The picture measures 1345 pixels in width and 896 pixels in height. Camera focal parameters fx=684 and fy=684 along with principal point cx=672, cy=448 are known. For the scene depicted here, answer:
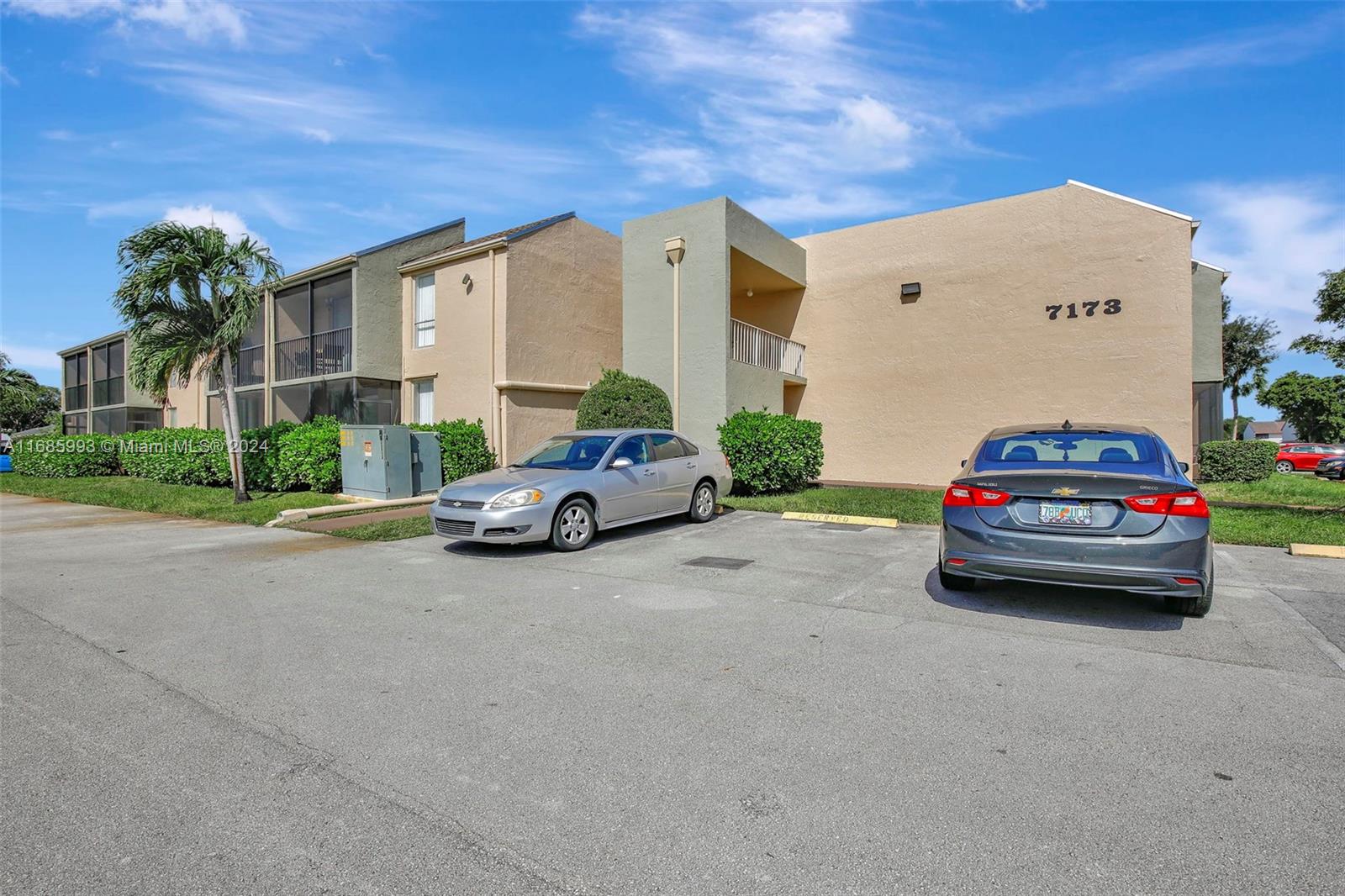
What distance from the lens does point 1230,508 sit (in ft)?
36.5

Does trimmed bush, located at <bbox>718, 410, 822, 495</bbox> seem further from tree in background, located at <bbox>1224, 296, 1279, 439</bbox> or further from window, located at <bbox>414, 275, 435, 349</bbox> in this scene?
tree in background, located at <bbox>1224, 296, 1279, 439</bbox>

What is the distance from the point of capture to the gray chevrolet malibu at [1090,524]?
4.80m

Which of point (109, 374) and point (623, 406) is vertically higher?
point (109, 374)

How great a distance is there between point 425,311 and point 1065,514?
16.5m

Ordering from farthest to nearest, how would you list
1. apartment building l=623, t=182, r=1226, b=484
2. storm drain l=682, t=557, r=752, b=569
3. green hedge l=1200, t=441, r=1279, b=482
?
1. green hedge l=1200, t=441, r=1279, b=482
2. apartment building l=623, t=182, r=1226, b=484
3. storm drain l=682, t=557, r=752, b=569

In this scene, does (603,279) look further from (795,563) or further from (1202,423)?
(1202,423)

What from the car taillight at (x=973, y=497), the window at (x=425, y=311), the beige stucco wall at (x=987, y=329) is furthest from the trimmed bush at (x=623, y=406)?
the car taillight at (x=973, y=497)

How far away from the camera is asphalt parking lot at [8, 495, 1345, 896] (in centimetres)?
235

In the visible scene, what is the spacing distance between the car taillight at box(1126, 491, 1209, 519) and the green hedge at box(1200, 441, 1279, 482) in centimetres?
1285

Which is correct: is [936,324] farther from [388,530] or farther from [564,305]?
[388,530]

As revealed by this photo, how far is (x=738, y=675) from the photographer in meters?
4.08

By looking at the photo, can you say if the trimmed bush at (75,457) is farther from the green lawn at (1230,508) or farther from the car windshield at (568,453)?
the green lawn at (1230,508)

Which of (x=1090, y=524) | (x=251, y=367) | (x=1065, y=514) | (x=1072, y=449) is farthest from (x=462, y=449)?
(x=1090, y=524)

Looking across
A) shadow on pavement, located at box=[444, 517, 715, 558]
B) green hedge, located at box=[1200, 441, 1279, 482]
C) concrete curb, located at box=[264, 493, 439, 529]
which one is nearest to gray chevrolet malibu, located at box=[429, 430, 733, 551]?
shadow on pavement, located at box=[444, 517, 715, 558]
